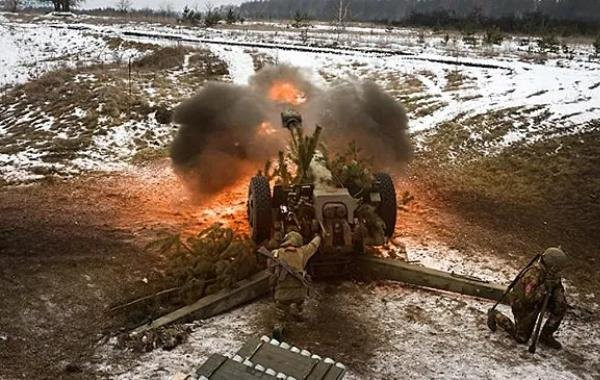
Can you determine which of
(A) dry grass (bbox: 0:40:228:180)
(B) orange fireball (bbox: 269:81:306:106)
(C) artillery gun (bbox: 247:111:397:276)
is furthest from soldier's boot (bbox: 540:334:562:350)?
(A) dry grass (bbox: 0:40:228:180)

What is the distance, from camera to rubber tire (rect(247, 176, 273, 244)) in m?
8.52

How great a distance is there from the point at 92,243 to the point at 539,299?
20.5 ft

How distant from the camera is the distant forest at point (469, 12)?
37781mm

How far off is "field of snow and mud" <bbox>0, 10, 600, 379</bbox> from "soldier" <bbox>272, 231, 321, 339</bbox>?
385 mm

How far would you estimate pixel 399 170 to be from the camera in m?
13.1

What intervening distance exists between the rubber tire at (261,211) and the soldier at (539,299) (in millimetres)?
3346

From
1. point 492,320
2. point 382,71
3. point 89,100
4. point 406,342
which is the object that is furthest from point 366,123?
point 382,71

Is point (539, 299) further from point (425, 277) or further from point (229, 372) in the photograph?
point (229, 372)

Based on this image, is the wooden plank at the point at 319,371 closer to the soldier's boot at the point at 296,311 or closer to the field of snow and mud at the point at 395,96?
the field of snow and mud at the point at 395,96

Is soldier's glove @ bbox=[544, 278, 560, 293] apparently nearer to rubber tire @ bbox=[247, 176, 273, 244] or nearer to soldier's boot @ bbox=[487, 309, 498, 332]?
soldier's boot @ bbox=[487, 309, 498, 332]

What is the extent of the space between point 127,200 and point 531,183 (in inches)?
319

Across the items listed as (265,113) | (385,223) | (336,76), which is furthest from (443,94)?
(385,223)

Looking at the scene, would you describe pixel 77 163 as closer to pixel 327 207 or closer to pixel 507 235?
pixel 327 207

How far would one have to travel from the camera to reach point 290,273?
6781 mm
